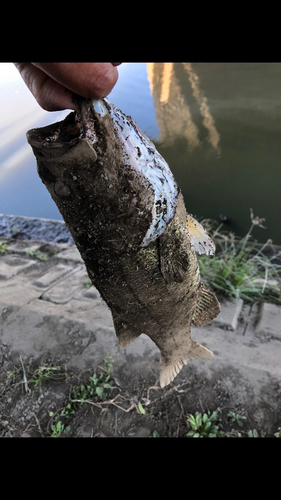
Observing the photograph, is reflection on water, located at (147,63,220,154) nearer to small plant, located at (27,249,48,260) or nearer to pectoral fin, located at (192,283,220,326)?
small plant, located at (27,249,48,260)

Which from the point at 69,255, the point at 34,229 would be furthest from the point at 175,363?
the point at 34,229

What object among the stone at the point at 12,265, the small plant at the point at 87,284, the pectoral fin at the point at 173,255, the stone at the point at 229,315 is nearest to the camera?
the pectoral fin at the point at 173,255

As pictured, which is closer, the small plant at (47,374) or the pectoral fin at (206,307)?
the pectoral fin at (206,307)

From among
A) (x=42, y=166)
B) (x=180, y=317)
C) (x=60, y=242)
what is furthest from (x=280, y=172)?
(x=42, y=166)

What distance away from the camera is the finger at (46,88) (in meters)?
1.25

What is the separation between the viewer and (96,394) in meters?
3.39

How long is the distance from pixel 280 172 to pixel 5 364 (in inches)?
296

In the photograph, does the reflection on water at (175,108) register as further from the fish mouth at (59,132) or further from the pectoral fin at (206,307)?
the fish mouth at (59,132)

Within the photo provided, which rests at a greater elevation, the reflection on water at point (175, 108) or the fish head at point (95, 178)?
the fish head at point (95, 178)

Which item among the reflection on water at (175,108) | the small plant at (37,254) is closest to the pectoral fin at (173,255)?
the small plant at (37,254)

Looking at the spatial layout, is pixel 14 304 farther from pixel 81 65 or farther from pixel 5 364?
pixel 81 65

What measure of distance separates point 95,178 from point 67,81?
1.32 ft

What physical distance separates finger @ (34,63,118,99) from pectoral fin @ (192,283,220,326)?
1.51m

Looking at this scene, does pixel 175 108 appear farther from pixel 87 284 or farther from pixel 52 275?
pixel 87 284
